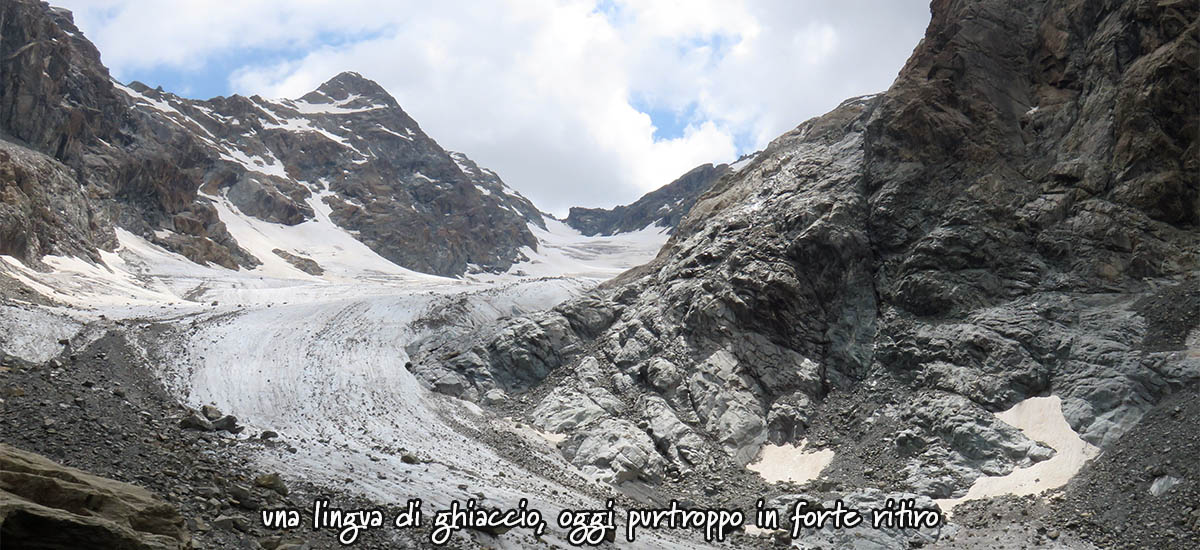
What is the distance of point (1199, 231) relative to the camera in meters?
30.9

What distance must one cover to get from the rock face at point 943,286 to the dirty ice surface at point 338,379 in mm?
3301

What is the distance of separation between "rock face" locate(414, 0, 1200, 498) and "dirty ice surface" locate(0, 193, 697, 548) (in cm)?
330

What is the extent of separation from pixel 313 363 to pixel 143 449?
18.4m

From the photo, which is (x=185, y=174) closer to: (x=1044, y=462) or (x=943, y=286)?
(x=943, y=286)

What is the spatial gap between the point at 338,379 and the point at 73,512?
2377cm

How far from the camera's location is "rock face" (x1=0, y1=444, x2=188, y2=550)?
8367mm

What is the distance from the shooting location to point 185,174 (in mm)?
106062

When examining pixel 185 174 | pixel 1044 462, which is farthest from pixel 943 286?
pixel 185 174

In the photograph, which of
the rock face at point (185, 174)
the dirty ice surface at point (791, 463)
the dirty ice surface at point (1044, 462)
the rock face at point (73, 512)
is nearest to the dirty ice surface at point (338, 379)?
the dirty ice surface at point (791, 463)

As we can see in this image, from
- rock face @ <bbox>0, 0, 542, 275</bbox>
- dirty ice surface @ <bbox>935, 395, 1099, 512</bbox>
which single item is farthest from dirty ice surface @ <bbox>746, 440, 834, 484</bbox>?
rock face @ <bbox>0, 0, 542, 275</bbox>

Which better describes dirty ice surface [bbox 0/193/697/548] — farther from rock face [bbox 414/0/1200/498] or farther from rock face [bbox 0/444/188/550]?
rock face [bbox 0/444/188/550]

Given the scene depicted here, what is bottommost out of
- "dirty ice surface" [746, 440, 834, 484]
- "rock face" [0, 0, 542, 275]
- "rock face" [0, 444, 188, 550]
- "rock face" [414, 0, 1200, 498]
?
"rock face" [0, 444, 188, 550]

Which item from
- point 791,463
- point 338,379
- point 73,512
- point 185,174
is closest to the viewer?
point 73,512

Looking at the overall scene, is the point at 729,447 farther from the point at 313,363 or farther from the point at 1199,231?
the point at 1199,231
